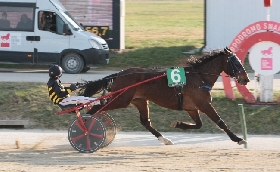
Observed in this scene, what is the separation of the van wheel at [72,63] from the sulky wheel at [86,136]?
1007 cm

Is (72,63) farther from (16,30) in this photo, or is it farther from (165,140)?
(165,140)

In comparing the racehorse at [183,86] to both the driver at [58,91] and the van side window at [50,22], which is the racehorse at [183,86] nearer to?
the driver at [58,91]

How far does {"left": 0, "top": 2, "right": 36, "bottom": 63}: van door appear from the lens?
21125mm

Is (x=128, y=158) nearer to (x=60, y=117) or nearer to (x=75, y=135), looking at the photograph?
(x=75, y=135)

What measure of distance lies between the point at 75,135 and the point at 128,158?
1.00m

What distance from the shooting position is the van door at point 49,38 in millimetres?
21078

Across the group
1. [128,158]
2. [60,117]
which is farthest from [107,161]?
[60,117]

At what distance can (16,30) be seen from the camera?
69.5ft

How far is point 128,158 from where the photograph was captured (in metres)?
10.9

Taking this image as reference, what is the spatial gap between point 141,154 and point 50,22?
1069 centimetres

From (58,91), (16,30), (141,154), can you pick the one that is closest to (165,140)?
(141,154)

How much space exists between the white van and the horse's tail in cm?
916

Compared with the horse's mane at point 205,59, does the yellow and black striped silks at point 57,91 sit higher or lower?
lower

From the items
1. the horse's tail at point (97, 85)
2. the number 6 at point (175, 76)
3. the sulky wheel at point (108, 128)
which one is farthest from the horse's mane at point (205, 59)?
the sulky wheel at point (108, 128)
